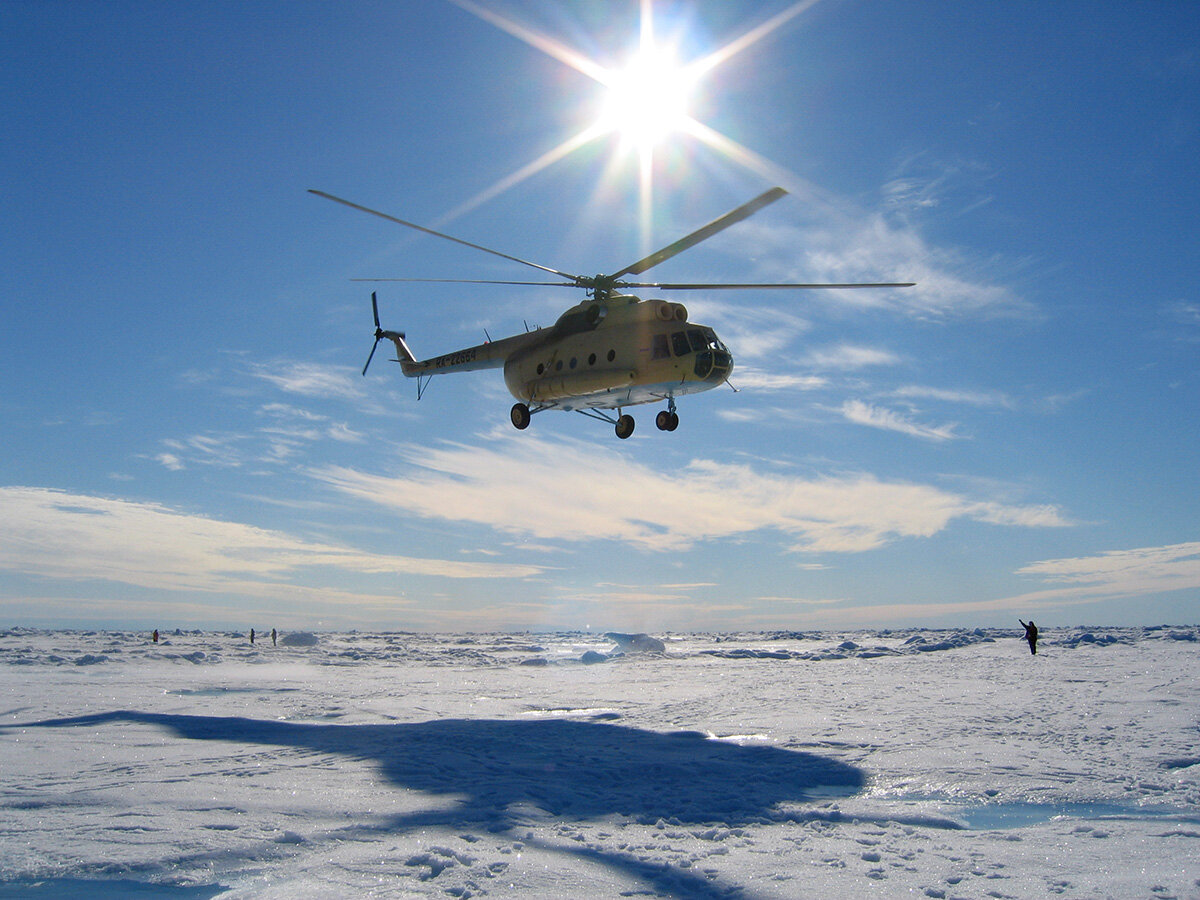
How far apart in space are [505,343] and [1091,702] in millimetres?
16370

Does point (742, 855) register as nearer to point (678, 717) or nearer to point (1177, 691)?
point (678, 717)

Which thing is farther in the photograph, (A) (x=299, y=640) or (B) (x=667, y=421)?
(A) (x=299, y=640)

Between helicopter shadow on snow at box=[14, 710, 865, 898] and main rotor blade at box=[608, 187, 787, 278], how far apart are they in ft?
32.6

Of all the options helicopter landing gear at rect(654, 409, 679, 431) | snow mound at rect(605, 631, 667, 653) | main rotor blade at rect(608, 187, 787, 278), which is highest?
main rotor blade at rect(608, 187, 787, 278)

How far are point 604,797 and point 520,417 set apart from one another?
12314mm

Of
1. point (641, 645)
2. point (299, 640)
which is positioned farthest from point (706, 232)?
point (299, 640)

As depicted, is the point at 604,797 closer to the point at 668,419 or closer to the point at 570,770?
the point at 570,770

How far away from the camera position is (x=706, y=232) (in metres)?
15.5

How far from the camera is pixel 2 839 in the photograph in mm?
6773

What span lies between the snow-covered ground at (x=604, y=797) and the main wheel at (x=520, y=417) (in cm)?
706

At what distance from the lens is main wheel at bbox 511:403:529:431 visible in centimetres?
1952

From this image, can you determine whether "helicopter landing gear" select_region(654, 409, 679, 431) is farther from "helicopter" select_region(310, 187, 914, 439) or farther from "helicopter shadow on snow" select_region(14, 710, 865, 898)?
"helicopter shadow on snow" select_region(14, 710, 865, 898)

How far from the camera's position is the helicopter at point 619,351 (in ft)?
52.5

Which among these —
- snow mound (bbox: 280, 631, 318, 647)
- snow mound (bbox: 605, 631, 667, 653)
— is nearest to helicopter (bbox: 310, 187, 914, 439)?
snow mound (bbox: 605, 631, 667, 653)
